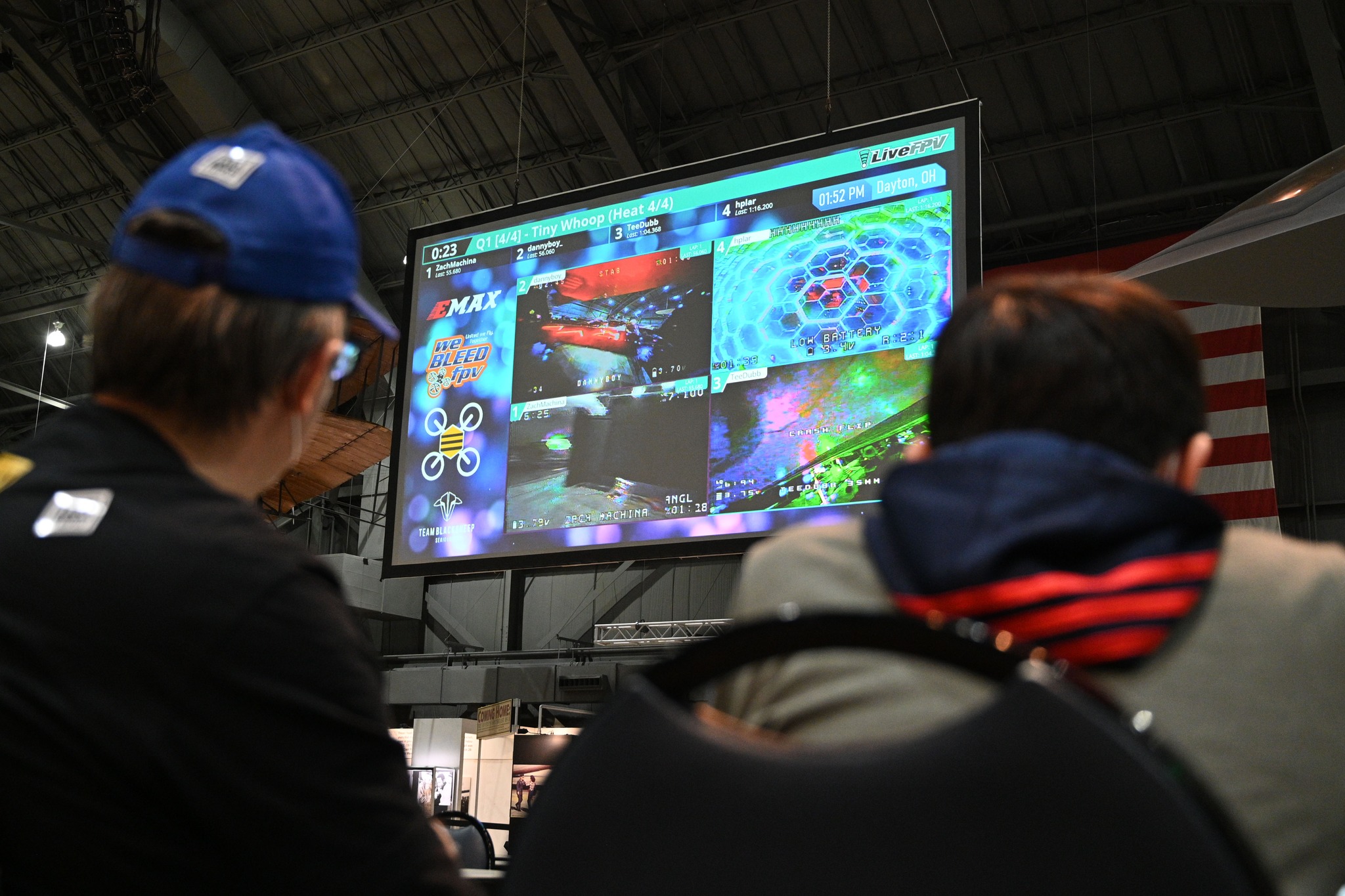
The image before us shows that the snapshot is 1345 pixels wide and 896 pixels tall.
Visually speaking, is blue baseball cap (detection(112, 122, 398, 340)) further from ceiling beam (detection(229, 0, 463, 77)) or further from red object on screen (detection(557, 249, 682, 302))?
ceiling beam (detection(229, 0, 463, 77))

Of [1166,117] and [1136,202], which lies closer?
[1166,117]

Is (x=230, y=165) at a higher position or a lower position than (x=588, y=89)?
lower

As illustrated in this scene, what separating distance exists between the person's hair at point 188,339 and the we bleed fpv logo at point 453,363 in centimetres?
455

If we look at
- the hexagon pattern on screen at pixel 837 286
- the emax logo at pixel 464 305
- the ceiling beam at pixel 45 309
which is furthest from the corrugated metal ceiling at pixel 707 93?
the hexagon pattern on screen at pixel 837 286

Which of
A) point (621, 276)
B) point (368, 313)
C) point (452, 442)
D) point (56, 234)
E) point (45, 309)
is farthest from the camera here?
point (45, 309)

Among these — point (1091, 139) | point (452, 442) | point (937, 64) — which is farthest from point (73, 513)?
point (1091, 139)

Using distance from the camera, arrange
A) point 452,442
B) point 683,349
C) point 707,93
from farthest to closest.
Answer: point 707,93, point 452,442, point 683,349

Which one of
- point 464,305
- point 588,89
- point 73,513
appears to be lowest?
point 73,513

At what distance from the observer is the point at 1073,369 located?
0.80 metres

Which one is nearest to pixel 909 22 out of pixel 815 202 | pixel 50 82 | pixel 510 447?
pixel 815 202

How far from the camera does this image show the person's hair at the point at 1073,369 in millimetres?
795

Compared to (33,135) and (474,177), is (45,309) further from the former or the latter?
(474,177)

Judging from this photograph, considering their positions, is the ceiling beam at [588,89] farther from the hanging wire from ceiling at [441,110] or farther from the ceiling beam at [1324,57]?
the ceiling beam at [1324,57]

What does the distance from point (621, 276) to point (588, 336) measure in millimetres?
318
